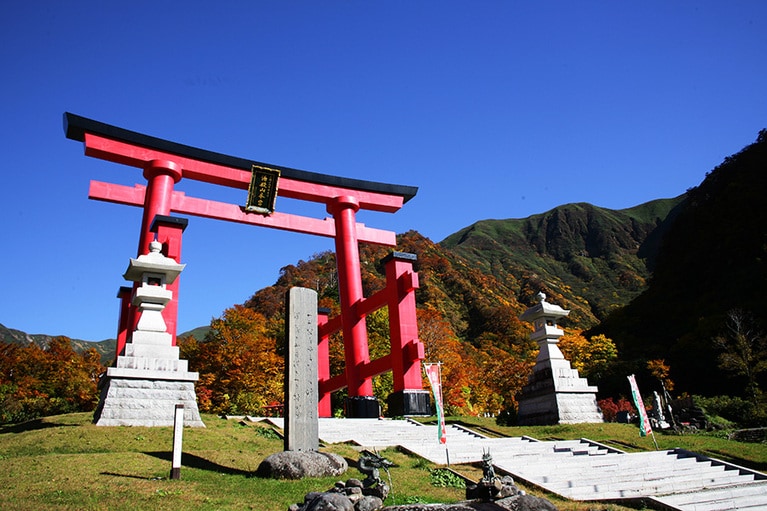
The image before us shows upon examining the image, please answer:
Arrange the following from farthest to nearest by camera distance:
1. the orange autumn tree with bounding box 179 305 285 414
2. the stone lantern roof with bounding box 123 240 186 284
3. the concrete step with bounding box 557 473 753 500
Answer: the orange autumn tree with bounding box 179 305 285 414
the stone lantern roof with bounding box 123 240 186 284
the concrete step with bounding box 557 473 753 500

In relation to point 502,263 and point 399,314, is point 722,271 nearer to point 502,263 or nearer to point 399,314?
point 399,314

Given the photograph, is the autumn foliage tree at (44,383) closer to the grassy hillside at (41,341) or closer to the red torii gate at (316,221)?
the red torii gate at (316,221)

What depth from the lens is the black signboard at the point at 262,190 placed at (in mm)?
17781

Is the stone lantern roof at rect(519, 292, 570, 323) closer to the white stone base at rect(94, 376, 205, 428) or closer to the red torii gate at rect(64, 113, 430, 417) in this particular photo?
the red torii gate at rect(64, 113, 430, 417)

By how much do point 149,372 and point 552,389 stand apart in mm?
9877

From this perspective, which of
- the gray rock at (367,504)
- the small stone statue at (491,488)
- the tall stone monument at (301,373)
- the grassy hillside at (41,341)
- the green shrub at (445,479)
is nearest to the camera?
the gray rock at (367,504)

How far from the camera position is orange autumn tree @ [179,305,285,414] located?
23609 mm

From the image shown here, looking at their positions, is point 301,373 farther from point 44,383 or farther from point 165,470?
point 44,383

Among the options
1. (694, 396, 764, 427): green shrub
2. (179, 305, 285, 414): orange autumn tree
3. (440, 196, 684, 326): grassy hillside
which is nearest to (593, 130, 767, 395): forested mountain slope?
(694, 396, 764, 427): green shrub

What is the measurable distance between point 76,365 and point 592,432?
Result: 1151 inches

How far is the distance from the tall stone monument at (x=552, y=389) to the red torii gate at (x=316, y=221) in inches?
123

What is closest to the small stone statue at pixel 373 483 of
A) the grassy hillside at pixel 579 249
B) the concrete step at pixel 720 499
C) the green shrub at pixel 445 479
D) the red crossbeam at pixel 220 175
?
the green shrub at pixel 445 479

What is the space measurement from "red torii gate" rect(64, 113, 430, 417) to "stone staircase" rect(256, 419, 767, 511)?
4.39m

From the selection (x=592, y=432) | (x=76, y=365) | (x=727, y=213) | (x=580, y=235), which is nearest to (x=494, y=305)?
(x=727, y=213)
